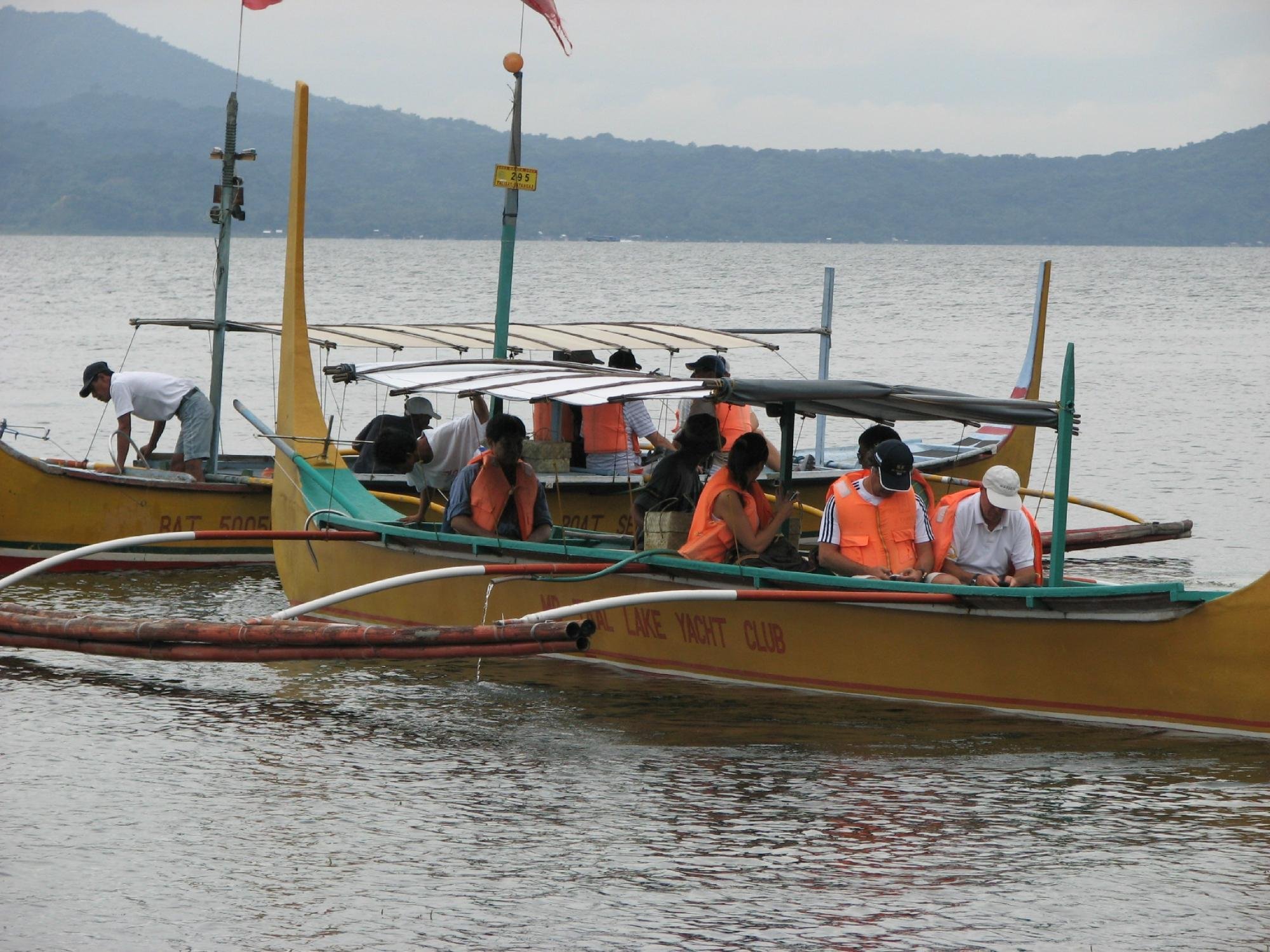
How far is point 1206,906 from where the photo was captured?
23.2 feet

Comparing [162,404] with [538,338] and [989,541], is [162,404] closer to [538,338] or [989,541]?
[538,338]

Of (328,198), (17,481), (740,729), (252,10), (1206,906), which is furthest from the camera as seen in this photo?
(328,198)

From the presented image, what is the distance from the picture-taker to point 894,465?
9508 mm

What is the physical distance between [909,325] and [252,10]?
183 ft

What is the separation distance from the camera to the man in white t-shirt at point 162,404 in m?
15.1

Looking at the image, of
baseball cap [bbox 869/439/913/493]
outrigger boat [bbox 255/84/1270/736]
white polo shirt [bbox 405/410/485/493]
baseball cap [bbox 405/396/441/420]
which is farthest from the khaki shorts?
baseball cap [bbox 869/439/913/493]

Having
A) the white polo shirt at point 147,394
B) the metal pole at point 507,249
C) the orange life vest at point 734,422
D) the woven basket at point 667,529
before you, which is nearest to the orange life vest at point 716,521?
the woven basket at point 667,529

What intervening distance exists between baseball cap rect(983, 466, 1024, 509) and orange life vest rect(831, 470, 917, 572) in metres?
0.51

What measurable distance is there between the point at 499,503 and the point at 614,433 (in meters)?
3.82

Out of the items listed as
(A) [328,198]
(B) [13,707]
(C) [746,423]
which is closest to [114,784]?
(B) [13,707]

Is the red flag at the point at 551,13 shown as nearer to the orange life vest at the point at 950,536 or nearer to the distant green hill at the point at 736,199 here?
the orange life vest at the point at 950,536

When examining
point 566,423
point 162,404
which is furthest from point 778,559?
point 162,404

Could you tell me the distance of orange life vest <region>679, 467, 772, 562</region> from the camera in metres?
10.0

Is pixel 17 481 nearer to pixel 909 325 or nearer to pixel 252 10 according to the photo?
pixel 252 10
